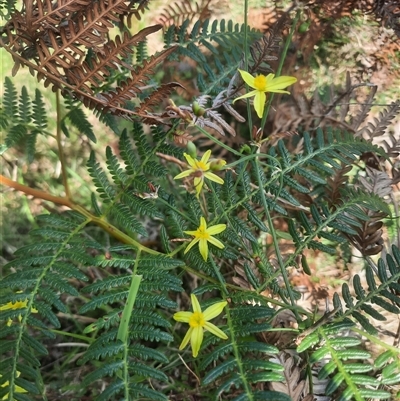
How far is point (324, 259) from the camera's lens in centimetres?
238

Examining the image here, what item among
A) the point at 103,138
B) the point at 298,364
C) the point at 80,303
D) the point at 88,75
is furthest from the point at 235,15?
the point at 298,364

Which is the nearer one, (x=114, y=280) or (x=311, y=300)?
(x=114, y=280)

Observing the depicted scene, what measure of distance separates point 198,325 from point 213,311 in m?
0.06

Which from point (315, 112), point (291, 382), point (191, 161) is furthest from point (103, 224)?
point (315, 112)

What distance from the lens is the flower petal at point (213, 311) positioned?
1.39 meters

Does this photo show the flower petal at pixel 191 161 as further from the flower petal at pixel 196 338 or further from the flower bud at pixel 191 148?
the flower petal at pixel 196 338

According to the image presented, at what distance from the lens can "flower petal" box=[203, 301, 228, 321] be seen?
4.55ft

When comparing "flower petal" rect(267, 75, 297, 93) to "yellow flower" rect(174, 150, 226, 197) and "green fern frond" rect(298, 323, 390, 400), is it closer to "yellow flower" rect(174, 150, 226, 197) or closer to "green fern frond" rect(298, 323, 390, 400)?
"yellow flower" rect(174, 150, 226, 197)

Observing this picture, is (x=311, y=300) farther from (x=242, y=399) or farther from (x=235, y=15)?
(x=235, y=15)

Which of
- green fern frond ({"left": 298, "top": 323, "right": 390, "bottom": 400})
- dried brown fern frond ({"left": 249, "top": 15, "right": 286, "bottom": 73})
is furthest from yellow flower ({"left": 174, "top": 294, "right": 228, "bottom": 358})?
dried brown fern frond ({"left": 249, "top": 15, "right": 286, "bottom": 73})

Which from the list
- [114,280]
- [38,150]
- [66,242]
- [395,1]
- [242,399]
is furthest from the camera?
[38,150]

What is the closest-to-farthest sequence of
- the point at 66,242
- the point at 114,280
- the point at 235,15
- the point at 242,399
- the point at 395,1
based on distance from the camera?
1. the point at 242,399
2. the point at 114,280
3. the point at 66,242
4. the point at 395,1
5. the point at 235,15

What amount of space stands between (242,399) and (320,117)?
4.61 ft

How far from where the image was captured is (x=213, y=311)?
4.57 feet
